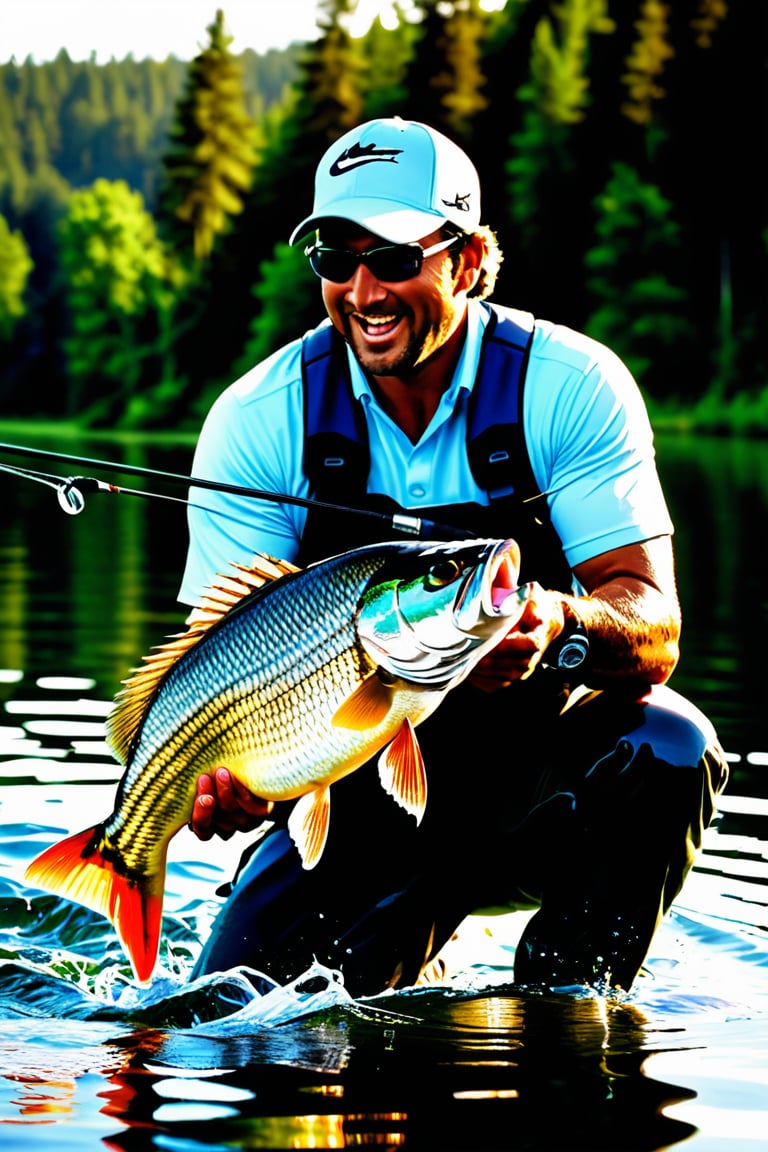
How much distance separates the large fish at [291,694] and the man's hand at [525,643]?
18 cm

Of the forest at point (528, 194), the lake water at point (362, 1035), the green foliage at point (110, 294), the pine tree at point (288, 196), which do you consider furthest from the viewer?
the green foliage at point (110, 294)

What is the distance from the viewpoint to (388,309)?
4852mm

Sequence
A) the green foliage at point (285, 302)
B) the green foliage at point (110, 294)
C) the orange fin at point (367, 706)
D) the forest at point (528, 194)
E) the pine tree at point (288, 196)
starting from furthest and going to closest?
the green foliage at point (110, 294), the pine tree at point (288, 196), the green foliage at point (285, 302), the forest at point (528, 194), the orange fin at point (367, 706)

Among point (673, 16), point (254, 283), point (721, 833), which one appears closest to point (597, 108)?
point (673, 16)

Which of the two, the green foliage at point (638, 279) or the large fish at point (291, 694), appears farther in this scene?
the green foliage at point (638, 279)

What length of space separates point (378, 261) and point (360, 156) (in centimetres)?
36

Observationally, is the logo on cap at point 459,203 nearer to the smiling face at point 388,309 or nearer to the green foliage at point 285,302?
the smiling face at point 388,309

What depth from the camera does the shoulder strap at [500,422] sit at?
4.89m

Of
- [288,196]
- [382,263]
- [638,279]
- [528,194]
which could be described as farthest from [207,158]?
[382,263]

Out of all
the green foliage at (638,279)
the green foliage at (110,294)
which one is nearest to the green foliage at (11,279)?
the green foliage at (110,294)

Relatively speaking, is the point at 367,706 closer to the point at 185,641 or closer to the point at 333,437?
the point at 185,641

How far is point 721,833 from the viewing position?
6496 mm

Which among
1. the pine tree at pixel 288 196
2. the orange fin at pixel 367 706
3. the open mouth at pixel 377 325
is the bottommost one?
the orange fin at pixel 367 706

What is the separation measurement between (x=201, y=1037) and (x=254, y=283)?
5977 cm
